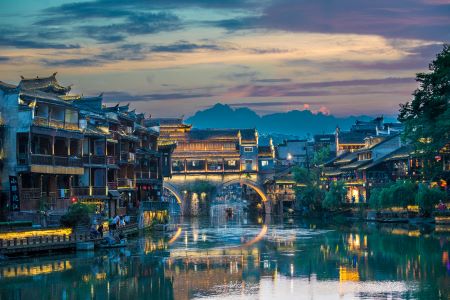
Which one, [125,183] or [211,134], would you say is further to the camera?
[211,134]

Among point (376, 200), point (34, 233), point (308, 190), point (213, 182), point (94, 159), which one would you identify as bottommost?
point (34, 233)

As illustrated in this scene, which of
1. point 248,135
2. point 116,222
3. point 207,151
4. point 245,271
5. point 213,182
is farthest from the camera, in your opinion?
point 248,135

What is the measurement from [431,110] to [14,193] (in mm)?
39749

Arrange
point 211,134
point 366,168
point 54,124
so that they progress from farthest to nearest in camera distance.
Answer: point 211,134 → point 366,168 → point 54,124

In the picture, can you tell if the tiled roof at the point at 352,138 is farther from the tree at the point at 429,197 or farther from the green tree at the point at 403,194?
the tree at the point at 429,197

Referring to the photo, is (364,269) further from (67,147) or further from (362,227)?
(362,227)

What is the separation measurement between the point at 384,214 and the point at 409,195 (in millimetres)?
6943

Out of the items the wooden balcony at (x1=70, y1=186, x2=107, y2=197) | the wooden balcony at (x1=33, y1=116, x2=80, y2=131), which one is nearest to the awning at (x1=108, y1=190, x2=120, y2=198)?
the wooden balcony at (x1=70, y1=186, x2=107, y2=197)

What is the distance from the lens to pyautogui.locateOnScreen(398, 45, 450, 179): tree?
78.0 meters

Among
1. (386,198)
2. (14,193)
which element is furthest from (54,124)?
(386,198)

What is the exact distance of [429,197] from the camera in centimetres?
8762

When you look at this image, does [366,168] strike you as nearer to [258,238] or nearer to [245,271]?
[258,238]

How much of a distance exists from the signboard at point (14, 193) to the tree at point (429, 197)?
43.6 meters

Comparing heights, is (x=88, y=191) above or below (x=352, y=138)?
below
